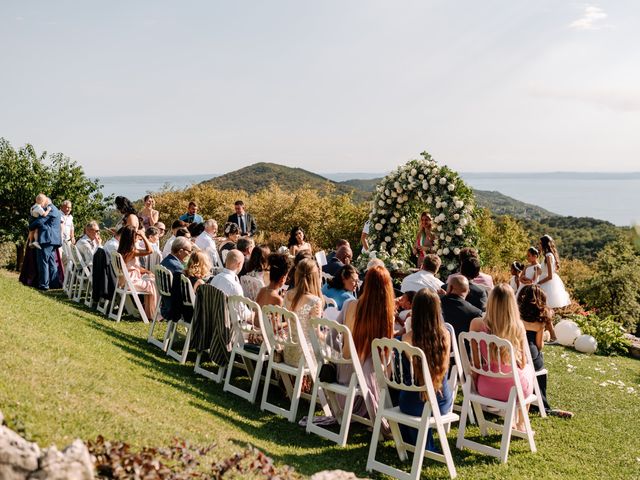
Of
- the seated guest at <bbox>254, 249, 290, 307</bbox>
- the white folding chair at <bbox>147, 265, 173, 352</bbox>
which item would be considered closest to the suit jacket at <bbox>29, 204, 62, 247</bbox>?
the white folding chair at <bbox>147, 265, 173, 352</bbox>

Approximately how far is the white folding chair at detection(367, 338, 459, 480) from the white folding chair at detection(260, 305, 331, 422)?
935mm

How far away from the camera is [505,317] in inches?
218

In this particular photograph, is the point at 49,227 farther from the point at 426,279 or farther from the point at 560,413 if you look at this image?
the point at 560,413

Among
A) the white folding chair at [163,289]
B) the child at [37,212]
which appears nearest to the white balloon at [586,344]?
the white folding chair at [163,289]

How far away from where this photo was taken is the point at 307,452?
5.16 metres

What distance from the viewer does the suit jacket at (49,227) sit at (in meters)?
11.2

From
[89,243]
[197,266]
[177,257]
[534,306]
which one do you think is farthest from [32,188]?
[534,306]

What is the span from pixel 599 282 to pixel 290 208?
14.8 metres

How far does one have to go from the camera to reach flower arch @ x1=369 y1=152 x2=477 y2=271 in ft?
39.2

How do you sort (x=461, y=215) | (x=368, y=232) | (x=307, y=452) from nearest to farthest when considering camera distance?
(x=307, y=452) → (x=461, y=215) → (x=368, y=232)

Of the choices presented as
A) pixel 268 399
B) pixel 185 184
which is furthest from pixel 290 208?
pixel 268 399

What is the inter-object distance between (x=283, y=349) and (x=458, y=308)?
5.99 ft

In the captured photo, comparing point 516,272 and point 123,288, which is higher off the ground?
A: point 516,272

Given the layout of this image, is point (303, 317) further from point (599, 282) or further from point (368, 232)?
point (599, 282)
